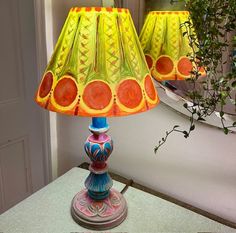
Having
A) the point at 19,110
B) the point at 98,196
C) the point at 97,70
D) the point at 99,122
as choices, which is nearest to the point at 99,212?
the point at 98,196

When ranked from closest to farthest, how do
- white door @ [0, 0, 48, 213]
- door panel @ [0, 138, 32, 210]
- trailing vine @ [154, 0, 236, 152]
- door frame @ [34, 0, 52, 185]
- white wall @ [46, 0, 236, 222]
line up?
trailing vine @ [154, 0, 236, 152] < white wall @ [46, 0, 236, 222] < door frame @ [34, 0, 52, 185] < white door @ [0, 0, 48, 213] < door panel @ [0, 138, 32, 210]

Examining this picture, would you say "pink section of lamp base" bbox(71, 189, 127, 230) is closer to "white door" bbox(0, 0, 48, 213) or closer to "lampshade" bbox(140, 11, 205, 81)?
"lampshade" bbox(140, 11, 205, 81)

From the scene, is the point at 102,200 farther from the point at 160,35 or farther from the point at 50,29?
the point at 50,29

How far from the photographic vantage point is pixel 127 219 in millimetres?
894

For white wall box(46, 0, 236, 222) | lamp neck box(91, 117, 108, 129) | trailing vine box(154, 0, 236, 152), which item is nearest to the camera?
trailing vine box(154, 0, 236, 152)

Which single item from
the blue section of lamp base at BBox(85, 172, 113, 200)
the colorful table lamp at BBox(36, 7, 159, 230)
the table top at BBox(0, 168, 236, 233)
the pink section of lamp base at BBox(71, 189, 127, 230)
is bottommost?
the table top at BBox(0, 168, 236, 233)

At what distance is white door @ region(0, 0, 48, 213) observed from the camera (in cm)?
138

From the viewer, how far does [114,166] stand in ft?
3.92

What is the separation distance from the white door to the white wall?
0.33 meters

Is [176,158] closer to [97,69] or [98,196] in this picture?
[98,196]

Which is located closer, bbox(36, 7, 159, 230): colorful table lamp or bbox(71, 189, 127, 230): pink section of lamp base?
bbox(36, 7, 159, 230): colorful table lamp

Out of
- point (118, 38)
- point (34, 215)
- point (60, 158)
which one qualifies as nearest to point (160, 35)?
point (118, 38)

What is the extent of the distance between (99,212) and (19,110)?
909 millimetres

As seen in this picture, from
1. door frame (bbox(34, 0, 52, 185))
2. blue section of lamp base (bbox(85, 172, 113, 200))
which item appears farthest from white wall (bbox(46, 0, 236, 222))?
blue section of lamp base (bbox(85, 172, 113, 200))
